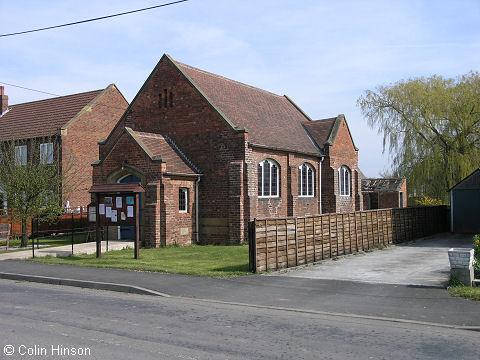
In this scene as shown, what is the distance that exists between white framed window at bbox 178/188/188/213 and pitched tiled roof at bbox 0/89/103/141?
627 inches

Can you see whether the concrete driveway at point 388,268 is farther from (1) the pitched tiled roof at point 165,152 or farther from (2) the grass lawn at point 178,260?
(1) the pitched tiled roof at point 165,152

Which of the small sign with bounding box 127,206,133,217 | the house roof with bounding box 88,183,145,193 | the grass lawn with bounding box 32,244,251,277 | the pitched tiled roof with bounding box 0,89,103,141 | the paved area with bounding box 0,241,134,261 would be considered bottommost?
the grass lawn with bounding box 32,244,251,277

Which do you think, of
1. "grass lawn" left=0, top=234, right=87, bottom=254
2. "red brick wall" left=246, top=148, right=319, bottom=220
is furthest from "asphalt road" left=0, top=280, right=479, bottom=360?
"grass lawn" left=0, top=234, right=87, bottom=254

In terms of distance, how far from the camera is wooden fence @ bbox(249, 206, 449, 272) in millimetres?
14133

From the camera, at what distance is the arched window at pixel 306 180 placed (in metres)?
28.2

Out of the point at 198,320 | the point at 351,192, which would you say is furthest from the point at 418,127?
the point at 198,320

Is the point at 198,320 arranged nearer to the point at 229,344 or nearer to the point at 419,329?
the point at 229,344

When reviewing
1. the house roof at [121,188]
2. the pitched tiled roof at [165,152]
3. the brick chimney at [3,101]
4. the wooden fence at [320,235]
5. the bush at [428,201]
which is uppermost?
the brick chimney at [3,101]

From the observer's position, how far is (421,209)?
93.8ft

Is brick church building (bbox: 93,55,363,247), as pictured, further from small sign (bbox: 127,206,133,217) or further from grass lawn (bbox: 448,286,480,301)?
grass lawn (bbox: 448,286,480,301)

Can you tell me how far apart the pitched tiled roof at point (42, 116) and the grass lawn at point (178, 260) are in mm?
19339

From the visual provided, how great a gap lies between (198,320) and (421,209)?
23134 mm

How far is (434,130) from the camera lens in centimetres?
3709

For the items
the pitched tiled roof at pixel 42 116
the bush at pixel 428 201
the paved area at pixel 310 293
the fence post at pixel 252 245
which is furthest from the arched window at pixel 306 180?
the pitched tiled roof at pixel 42 116
